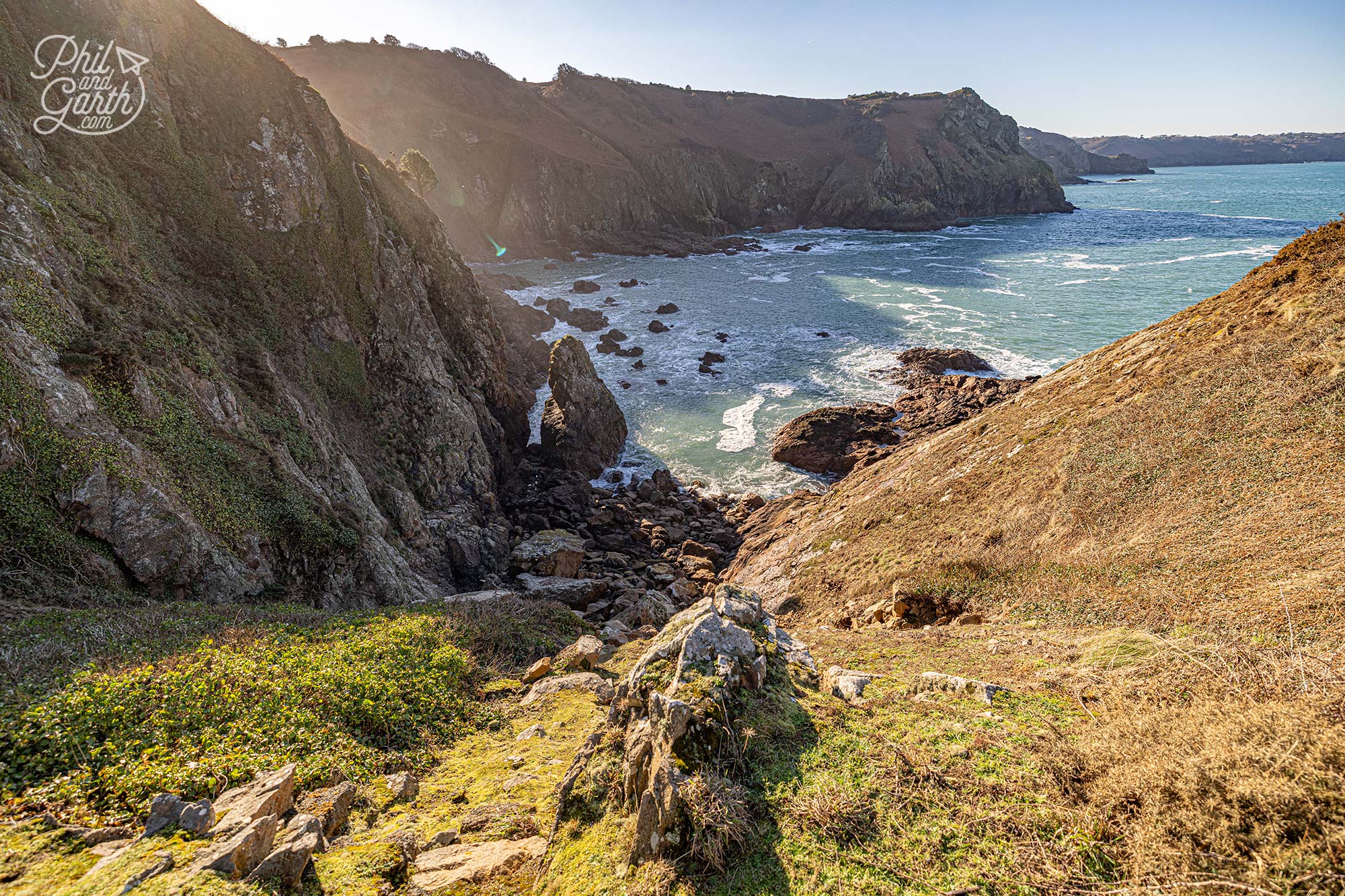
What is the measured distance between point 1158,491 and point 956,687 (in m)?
7.18

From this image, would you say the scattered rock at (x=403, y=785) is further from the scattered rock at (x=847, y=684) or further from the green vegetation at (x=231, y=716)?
the scattered rock at (x=847, y=684)

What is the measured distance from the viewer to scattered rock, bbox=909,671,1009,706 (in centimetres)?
623

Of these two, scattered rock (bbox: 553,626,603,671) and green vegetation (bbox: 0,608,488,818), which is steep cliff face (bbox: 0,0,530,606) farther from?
scattered rock (bbox: 553,626,603,671)

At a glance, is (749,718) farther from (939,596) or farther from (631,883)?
(939,596)

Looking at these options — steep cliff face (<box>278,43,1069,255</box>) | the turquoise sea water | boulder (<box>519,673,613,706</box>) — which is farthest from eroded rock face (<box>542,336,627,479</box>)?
steep cliff face (<box>278,43,1069,255</box>)

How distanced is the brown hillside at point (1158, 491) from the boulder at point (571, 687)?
6209mm

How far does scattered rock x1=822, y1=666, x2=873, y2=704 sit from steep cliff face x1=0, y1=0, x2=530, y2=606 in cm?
1156

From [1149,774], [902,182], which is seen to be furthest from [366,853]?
[902,182]

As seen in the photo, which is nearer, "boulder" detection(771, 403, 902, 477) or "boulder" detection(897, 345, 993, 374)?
"boulder" detection(771, 403, 902, 477)

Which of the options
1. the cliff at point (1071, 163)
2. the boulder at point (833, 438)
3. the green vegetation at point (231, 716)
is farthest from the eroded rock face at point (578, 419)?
the cliff at point (1071, 163)

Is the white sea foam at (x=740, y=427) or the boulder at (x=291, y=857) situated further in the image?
the white sea foam at (x=740, y=427)

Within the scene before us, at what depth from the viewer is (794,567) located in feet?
53.7

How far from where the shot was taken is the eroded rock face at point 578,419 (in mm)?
29188

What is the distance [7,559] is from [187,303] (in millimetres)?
8878
